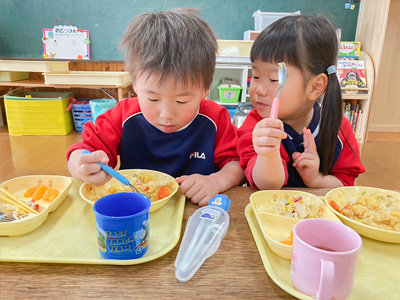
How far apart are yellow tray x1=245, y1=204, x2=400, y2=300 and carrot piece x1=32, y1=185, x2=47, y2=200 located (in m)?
0.52

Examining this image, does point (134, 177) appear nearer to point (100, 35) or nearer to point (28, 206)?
point (28, 206)

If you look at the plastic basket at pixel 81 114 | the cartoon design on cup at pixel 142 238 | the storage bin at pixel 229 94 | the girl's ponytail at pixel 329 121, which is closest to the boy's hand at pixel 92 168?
the cartoon design on cup at pixel 142 238

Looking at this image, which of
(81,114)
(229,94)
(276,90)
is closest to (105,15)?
(81,114)

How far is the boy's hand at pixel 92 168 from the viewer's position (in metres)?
0.69

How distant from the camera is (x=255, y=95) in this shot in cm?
99

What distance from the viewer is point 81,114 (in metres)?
3.72

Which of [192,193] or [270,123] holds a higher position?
[270,123]

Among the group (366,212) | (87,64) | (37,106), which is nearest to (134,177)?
(366,212)

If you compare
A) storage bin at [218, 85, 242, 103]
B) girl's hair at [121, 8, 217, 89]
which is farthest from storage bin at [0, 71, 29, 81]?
girl's hair at [121, 8, 217, 89]

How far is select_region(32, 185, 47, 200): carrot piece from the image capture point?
76 cm

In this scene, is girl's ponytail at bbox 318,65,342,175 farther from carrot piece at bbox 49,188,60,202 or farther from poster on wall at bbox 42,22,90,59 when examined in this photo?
poster on wall at bbox 42,22,90,59

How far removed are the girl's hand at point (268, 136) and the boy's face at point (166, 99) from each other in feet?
0.75

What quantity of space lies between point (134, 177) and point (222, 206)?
0.90 ft

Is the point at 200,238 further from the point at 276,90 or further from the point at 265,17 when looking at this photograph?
the point at 265,17
